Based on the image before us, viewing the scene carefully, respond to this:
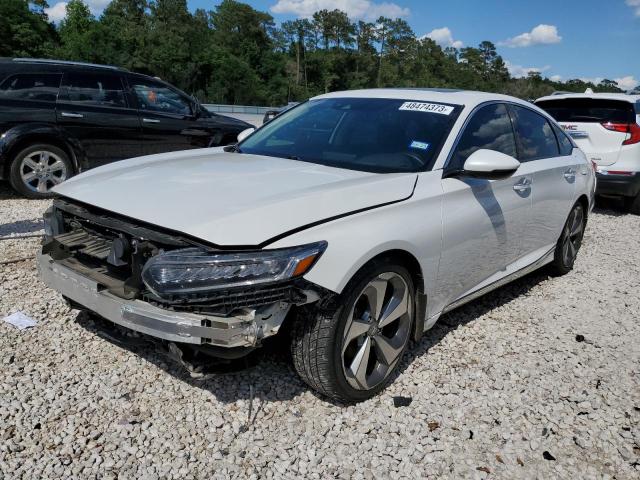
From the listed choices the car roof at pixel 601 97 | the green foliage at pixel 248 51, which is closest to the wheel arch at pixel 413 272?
the car roof at pixel 601 97

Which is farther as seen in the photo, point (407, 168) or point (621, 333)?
point (621, 333)

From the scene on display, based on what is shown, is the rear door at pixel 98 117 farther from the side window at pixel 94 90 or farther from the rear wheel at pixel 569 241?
the rear wheel at pixel 569 241

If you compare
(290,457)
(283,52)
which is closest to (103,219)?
(290,457)

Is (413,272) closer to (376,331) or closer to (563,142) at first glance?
(376,331)

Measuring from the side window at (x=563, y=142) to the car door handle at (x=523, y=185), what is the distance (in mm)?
1007

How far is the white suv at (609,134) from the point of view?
799 centimetres

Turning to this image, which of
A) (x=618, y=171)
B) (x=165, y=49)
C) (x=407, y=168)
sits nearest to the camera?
(x=407, y=168)

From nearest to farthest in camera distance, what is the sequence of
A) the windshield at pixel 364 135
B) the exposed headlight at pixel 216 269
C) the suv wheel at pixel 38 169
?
the exposed headlight at pixel 216 269 → the windshield at pixel 364 135 → the suv wheel at pixel 38 169

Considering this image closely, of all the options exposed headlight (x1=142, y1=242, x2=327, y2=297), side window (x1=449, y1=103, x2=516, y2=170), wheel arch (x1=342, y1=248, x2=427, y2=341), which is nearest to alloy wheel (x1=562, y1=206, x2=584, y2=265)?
side window (x1=449, y1=103, x2=516, y2=170)

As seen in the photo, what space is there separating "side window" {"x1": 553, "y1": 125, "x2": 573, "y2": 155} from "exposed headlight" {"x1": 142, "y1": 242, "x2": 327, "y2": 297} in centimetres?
343

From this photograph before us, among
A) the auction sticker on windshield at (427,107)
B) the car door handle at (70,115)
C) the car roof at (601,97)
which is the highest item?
the car roof at (601,97)

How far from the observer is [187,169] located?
130 inches

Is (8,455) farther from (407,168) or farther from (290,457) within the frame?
(407,168)

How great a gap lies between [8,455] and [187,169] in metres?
1.73
